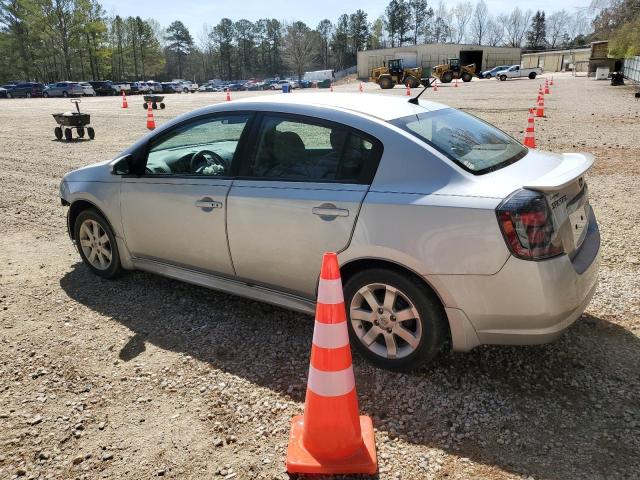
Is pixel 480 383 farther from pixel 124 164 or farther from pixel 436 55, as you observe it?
pixel 436 55

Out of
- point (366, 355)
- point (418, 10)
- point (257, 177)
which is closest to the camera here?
point (366, 355)

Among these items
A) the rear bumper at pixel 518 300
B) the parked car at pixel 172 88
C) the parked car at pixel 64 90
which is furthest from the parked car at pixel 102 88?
the rear bumper at pixel 518 300

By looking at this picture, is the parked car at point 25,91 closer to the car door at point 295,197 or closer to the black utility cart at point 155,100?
the black utility cart at point 155,100

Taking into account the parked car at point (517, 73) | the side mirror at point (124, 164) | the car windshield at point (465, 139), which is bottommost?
the side mirror at point (124, 164)

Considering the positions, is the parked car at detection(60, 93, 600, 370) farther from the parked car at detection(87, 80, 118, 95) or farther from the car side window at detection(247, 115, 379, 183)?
the parked car at detection(87, 80, 118, 95)

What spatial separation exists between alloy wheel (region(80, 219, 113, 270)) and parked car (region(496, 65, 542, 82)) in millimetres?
62138

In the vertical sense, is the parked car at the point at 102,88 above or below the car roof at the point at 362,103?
above

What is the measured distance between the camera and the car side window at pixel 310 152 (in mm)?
3082

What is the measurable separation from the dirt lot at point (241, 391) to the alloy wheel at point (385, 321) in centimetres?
18

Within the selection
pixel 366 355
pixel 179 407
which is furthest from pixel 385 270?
pixel 179 407

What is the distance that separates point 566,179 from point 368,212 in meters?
1.07

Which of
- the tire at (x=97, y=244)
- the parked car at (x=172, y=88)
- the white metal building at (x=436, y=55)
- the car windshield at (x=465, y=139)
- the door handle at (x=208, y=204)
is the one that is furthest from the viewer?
the white metal building at (x=436, y=55)

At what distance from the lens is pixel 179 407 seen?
290cm

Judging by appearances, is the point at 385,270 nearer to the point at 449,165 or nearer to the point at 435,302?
the point at 435,302
